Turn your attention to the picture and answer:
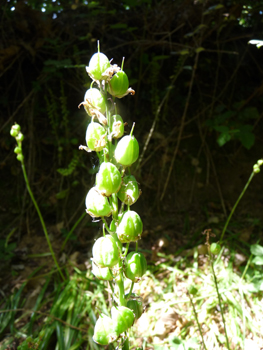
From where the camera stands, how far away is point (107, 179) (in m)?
0.62

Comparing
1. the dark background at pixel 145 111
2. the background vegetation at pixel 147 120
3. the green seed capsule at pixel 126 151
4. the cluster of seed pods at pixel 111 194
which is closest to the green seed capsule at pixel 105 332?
the cluster of seed pods at pixel 111 194

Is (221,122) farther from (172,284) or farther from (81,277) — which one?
(81,277)

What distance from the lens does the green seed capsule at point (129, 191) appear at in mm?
662

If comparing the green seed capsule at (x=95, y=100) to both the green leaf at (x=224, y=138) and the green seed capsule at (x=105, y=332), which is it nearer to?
the green seed capsule at (x=105, y=332)

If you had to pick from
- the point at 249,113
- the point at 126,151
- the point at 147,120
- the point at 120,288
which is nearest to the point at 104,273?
the point at 120,288

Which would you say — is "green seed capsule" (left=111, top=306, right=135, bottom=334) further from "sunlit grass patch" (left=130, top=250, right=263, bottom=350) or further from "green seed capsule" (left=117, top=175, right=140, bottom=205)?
"sunlit grass patch" (left=130, top=250, right=263, bottom=350)

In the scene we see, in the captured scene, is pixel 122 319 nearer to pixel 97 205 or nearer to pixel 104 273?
pixel 104 273

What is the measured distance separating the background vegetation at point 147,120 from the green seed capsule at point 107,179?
4.23 feet

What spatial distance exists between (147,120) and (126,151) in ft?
5.89

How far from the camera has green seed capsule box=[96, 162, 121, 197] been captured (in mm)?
613

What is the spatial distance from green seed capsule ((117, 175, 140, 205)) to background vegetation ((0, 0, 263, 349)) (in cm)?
123

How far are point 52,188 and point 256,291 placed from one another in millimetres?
1612

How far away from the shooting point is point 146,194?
227 centimetres

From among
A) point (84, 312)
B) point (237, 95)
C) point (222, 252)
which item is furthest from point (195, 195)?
point (84, 312)
